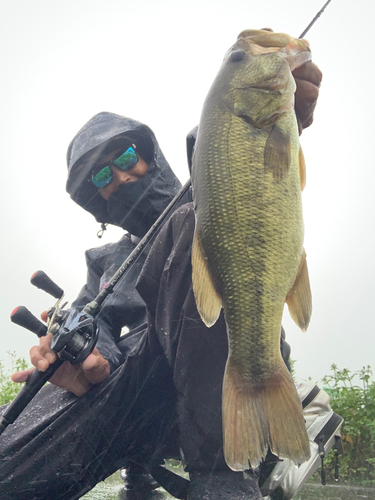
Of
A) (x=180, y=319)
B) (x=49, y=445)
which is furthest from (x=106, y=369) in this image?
(x=180, y=319)

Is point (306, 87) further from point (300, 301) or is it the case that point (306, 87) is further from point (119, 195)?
point (119, 195)

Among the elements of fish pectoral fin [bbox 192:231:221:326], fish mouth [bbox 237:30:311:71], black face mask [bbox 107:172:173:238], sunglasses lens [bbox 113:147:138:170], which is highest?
fish mouth [bbox 237:30:311:71]

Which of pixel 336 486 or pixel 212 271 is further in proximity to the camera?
Result: pixel 336 486

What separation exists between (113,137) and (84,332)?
1976mm

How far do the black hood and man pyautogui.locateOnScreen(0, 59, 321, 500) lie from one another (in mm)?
1620

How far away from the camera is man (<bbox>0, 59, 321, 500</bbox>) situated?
180 centimetres

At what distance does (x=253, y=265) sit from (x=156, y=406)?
1243 millimetres

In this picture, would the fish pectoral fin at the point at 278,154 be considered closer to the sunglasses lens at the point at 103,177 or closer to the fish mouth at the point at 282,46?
the fish mouth at the point at 282,46

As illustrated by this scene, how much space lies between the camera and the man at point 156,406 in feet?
5.90

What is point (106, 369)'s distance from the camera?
2.37m

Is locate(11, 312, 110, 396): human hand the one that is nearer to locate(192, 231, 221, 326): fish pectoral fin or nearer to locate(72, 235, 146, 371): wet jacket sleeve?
locate(72, 235, 146, 371): wet jacket sleeve

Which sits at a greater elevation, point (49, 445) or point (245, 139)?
point (245, 139)

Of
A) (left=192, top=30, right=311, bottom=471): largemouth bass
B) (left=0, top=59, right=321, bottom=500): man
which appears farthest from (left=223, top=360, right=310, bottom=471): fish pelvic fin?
(left=0, top=59, right=321, bottom=500): man

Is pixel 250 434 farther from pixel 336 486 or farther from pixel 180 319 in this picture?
pixel 336 486
